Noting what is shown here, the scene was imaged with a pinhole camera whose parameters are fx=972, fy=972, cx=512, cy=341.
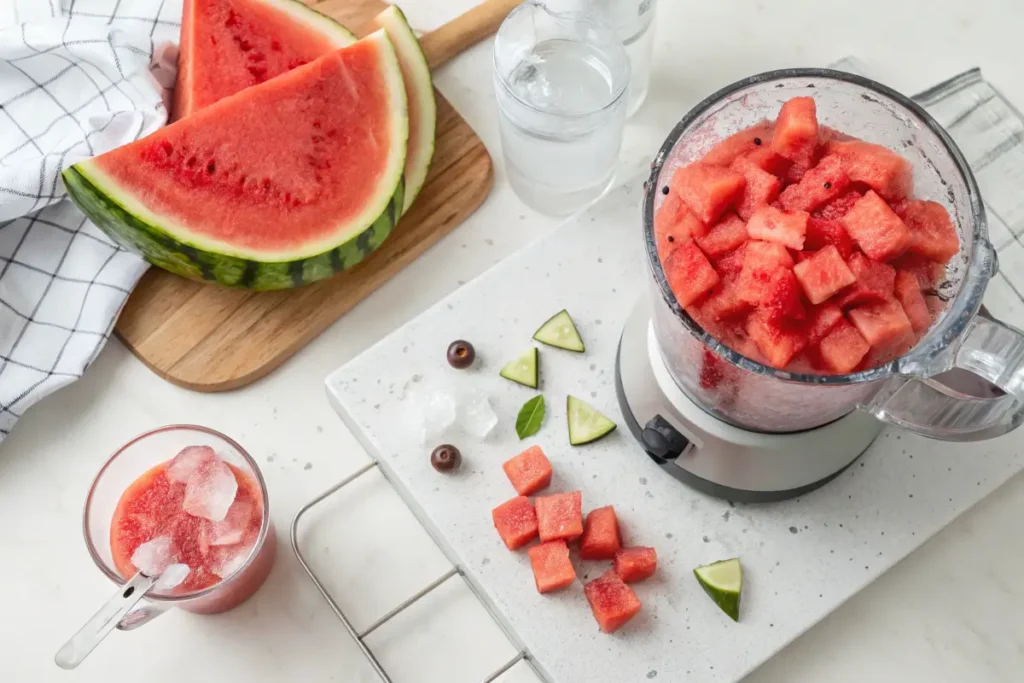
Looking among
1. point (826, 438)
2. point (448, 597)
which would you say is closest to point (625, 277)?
point (826, 438)

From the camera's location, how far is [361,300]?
1625 millimetres

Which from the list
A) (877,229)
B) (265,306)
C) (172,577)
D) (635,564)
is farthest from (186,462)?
(877,229)

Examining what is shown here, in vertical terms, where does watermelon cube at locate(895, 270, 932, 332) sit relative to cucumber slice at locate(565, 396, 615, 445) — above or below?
above

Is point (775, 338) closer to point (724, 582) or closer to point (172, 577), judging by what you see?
point (724, 582)

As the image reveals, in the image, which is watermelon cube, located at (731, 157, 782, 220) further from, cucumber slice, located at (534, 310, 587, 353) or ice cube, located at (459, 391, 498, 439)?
ice cube, located at (459, 391, 498, 439)

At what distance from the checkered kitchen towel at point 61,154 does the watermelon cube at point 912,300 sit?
115 centimetres

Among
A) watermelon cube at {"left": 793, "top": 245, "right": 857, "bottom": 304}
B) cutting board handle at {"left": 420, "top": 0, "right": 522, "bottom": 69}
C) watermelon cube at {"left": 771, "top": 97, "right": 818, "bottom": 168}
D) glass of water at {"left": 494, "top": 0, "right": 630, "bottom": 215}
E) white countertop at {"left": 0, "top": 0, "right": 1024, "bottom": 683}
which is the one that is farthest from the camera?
cutting board handle at {"left": 420, "top": 0, "right": 522, "bottom": 69}

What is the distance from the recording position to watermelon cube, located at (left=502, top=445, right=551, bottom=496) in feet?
4.52

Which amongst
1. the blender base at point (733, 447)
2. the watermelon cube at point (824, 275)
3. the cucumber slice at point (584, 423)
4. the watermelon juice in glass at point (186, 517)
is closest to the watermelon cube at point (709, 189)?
the watermelon cube at point (824, 275)

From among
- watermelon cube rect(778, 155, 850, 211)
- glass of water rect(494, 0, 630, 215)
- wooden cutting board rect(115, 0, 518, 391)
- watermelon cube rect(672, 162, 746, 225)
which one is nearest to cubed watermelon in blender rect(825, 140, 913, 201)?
watermelon cube rect(778, 155, 850, 211)

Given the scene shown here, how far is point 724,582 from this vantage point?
132cm

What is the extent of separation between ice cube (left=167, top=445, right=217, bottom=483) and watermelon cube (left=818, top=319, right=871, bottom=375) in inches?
33.9

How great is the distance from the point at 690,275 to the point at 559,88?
22.9 inches

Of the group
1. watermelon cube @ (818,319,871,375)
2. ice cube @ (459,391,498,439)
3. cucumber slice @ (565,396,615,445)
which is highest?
watermelon cube @ (818,319,871,375)
